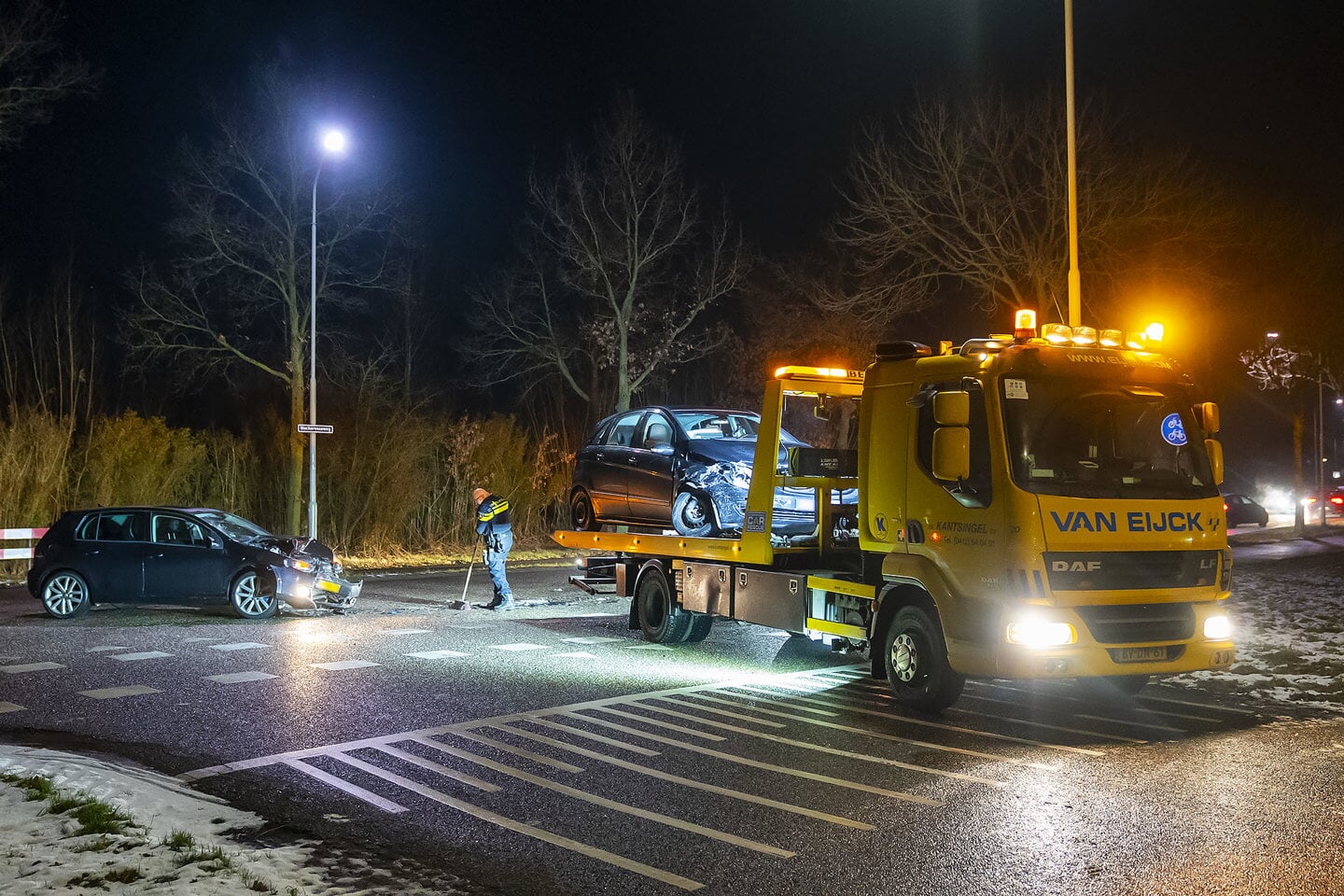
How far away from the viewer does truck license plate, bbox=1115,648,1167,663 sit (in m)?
8.43

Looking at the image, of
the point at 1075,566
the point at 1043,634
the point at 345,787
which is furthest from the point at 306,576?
the point at 1075,566

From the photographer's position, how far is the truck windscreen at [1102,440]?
858cm

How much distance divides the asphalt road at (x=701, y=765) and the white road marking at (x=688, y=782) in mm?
25

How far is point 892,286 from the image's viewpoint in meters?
24.5

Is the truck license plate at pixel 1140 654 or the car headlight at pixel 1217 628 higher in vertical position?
the car headlight at pixel 1217 628

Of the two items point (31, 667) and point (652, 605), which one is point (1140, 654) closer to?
point (652, 605)

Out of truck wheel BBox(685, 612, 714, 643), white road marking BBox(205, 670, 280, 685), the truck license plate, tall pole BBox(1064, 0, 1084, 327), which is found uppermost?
tall pole BBox(1064, 0, 1084, 327)

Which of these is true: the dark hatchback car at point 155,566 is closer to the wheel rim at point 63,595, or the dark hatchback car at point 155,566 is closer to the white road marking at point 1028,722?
the wheel rim at point 63,595

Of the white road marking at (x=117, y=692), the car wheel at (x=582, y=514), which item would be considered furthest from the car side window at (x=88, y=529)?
the car wheel at (x=582, y=514)

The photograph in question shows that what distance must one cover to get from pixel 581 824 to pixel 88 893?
7.77 feet

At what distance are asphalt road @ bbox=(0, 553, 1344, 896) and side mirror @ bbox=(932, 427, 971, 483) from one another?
6.25 feet

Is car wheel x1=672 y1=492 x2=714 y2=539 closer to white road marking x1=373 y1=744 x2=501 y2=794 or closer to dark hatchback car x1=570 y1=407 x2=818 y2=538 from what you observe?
dark hatchback car x1=570 y1=407 x2=818 y2=538

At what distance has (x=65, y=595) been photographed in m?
15.3

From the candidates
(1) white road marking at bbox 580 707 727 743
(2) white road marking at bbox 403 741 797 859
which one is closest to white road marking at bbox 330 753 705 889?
(2) white road marking at bbox 403 741 797 859
